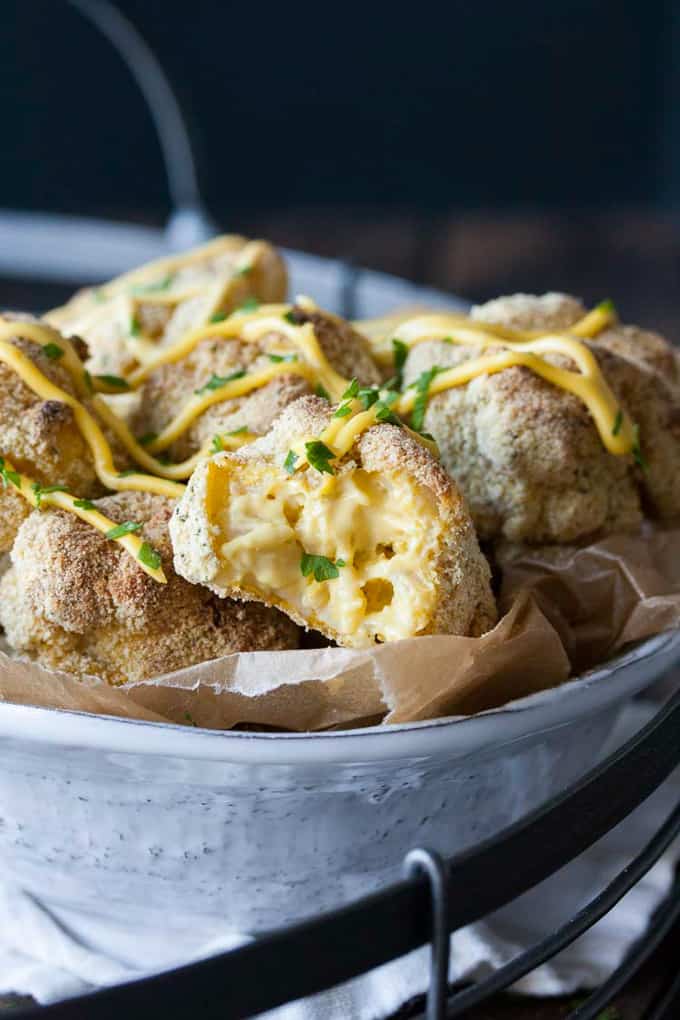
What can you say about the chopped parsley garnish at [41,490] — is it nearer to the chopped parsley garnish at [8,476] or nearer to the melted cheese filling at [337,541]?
the chopped parsley garnish at [8,476]

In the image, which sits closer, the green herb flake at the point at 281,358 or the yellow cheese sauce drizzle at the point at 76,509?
the yellow cheese sauce drizzle at the point at 76,509

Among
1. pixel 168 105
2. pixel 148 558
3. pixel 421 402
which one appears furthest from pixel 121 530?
pixel 168 105

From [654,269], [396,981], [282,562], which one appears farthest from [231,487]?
[654,269]

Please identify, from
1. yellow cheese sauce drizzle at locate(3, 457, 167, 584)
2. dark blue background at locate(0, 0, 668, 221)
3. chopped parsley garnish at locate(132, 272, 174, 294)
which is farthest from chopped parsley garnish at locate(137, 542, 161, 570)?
dark blue background at locate(0, 0, 668, 221)

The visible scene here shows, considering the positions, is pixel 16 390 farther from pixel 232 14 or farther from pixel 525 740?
pixel 232 14

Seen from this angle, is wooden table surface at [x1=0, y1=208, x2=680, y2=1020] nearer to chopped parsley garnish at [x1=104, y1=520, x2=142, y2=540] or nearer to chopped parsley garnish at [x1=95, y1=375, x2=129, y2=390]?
A: chopped parsley garnish at [x1=95, y1=375, x2=129, y2=390]

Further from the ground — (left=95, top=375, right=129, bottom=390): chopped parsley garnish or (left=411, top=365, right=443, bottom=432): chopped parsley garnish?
(left=411, top=365, right=443, bottom=432): chopped parsley garnish

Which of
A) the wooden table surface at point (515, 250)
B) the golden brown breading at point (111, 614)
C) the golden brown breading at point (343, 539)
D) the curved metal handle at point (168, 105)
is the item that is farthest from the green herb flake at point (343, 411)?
the wooden table surface at point (515, 250)
